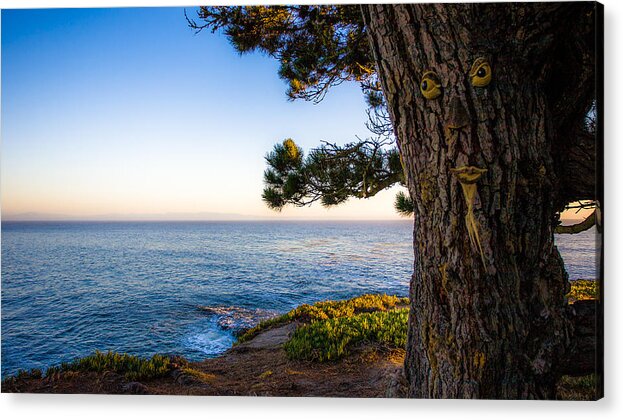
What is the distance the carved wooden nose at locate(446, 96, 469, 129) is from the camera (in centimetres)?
154

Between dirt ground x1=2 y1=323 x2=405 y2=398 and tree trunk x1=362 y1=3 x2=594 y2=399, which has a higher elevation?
tree trunk x1=362 y1=3 x2=594 y2=399

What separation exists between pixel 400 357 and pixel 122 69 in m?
2.47

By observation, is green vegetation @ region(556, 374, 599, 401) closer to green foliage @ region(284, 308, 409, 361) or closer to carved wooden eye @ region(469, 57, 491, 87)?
green foliage @ region(284, 308, 409, 361)

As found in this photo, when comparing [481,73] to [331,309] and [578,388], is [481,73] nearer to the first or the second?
[578,388]

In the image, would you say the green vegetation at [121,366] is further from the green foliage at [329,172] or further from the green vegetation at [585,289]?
the green vegetation at [585,289]

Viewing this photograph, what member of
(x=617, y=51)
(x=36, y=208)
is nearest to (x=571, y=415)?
(x=617, y=51)

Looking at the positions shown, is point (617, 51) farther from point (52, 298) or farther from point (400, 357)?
point (52, 298)

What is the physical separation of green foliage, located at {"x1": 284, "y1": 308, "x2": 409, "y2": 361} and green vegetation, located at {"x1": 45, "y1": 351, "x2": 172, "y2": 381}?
33.8 inches

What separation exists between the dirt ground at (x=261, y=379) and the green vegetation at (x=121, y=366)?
32mm

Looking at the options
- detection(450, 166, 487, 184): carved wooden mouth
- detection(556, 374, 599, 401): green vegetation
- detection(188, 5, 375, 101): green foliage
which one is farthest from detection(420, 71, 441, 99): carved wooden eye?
detection(556, 374, 599, 401): green vegetation

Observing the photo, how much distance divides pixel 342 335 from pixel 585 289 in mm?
1609

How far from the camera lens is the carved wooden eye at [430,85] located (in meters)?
1.55

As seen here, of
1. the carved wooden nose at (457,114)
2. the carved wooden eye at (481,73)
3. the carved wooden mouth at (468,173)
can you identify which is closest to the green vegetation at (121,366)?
the carved wooden mouth at (468,173)

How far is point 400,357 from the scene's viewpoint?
2982 millimetres
